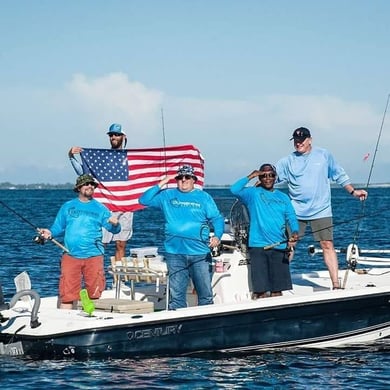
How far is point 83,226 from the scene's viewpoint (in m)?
10.8

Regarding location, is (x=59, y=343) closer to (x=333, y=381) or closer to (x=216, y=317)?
(x=216, y=317)

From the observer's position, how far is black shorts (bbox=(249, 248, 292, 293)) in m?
10.9

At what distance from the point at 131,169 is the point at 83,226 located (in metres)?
1.76

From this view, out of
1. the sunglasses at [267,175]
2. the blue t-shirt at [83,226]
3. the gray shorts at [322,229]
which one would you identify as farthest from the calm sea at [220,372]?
the sunglasses at [267,175]

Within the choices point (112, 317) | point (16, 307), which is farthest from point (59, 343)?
point (16, 307)

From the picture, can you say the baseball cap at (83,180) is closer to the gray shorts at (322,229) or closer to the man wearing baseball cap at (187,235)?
the man wearing baseball cap at (187,235)

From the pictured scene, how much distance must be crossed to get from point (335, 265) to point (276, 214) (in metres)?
1.18

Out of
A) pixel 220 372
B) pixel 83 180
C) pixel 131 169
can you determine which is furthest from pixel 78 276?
pixel 220 372

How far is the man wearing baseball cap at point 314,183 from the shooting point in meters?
11.2

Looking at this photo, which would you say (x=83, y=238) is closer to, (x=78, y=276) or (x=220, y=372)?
(x=78, y=276)

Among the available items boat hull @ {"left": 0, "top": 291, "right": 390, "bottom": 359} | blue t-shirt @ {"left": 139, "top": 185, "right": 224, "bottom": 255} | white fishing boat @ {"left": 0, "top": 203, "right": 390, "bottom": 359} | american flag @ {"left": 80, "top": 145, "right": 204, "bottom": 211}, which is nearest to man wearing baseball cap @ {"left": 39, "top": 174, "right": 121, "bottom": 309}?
white fishing boat @ {"left": 0, "top": 203, "right": 390, "bottom": 359}

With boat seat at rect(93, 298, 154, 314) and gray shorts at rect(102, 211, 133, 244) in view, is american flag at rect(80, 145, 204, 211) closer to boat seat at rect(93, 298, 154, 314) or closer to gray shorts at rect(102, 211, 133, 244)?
gray shorts at rect(102, 211, 133, 244)

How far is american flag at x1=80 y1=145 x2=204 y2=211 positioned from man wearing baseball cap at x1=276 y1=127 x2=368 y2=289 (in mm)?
1545

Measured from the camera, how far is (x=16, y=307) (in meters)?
11.0
